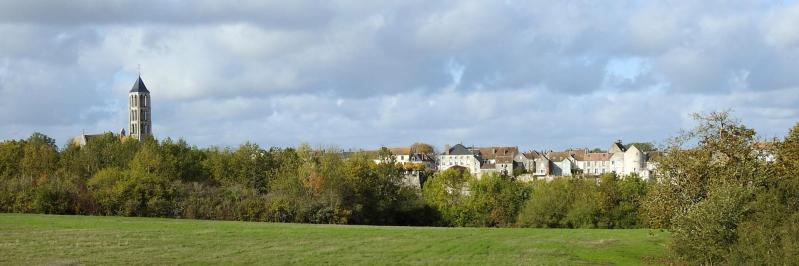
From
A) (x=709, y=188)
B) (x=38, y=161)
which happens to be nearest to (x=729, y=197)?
(x=709, y=188)

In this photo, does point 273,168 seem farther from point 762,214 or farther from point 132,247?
point 762,214

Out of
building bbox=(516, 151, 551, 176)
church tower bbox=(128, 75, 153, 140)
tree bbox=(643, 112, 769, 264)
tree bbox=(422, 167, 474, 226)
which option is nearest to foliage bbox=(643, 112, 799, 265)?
tree bbox=(643, 112, 769, 264)

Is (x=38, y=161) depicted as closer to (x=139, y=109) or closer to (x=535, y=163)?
(x=139, y=109)

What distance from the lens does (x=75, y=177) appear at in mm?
69562

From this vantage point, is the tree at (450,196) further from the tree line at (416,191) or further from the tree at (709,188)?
the tree at (709,188)

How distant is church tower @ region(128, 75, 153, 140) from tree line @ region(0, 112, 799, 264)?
92174 mm

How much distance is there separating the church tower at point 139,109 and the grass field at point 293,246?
485 feet

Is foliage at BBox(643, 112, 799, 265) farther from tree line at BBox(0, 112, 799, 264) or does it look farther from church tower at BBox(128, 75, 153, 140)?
church tower at BBox(128, 75, 153, 140)

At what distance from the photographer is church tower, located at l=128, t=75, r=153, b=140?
18988 cm

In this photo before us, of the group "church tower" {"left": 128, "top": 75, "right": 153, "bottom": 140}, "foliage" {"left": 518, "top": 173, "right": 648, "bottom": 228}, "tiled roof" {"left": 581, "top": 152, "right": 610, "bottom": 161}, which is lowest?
"foliage" {"left": 518, "top": 173, "right": 648, "bottom": 228}

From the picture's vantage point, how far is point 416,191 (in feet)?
314

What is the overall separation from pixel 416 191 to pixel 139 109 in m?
113

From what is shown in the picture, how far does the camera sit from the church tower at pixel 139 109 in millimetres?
189875

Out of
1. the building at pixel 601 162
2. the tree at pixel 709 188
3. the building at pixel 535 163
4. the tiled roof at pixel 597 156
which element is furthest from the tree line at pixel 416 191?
the tiled roof at pixel 597 156
